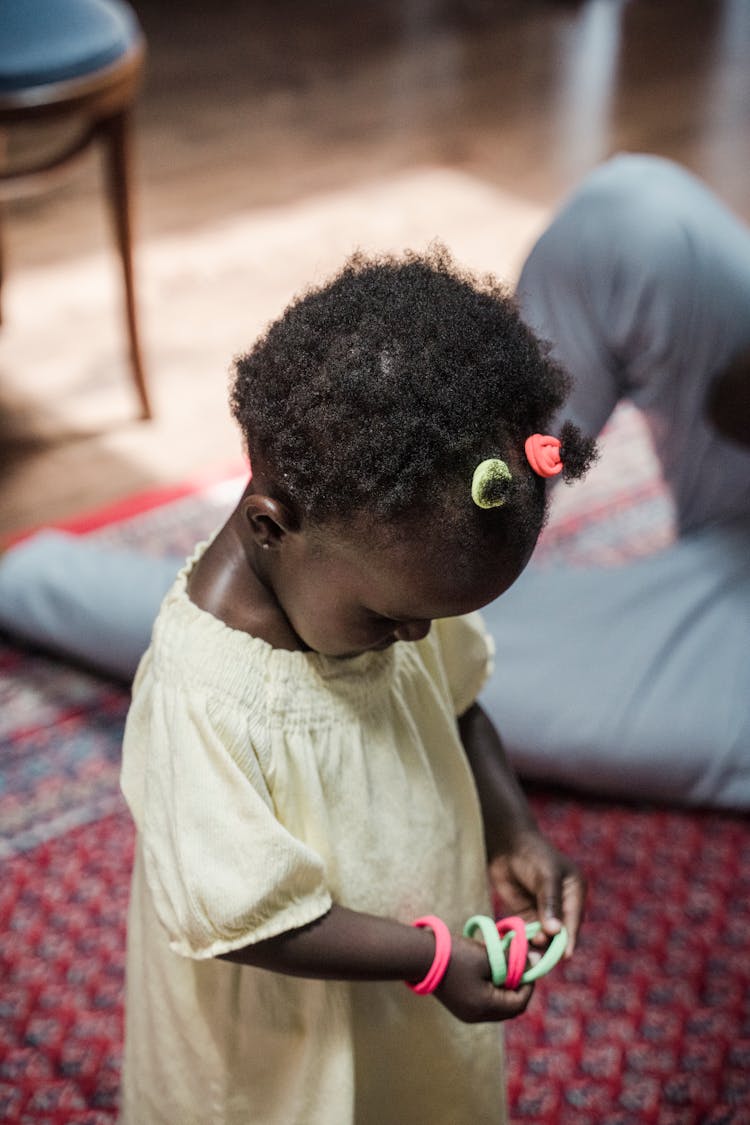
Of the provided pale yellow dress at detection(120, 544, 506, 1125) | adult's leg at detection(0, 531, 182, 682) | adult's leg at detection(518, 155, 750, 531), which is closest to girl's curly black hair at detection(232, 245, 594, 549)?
pale yellow dress at detection(120, 544, 506, 1125)

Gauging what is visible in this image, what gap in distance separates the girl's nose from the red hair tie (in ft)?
0.35

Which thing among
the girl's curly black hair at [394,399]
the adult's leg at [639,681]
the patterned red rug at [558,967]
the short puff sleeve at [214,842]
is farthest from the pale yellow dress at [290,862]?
the adult's leg at [639,681]

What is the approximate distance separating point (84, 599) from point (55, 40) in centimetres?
73

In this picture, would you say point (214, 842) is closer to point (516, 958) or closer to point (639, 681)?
point (516, 958)

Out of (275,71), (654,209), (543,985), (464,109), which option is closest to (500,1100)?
(543,985)

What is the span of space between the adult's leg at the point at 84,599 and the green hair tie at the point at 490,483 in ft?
2.87

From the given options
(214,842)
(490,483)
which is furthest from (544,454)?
(214,842)

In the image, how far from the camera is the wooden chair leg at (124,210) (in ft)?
5.82

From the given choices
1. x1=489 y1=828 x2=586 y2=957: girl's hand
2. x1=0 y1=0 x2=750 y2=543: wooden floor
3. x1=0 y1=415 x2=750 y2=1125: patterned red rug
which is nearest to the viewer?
x1=489 y1=828 x2=586 y2=957: girl's hand

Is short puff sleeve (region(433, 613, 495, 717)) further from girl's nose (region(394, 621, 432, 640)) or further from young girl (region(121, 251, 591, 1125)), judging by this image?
girl's nose (region(394, 621, 432, 640))

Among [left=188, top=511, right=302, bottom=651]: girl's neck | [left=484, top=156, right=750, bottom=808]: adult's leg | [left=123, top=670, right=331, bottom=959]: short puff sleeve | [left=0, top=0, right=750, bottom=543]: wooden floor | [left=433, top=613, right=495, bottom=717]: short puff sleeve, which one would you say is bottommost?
[left=0, top=0, right=750, bottom=543]: wooden floor

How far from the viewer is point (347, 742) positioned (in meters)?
0.71

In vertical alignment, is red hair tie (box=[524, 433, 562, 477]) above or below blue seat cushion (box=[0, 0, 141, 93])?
above

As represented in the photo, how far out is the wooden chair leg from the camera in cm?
177
